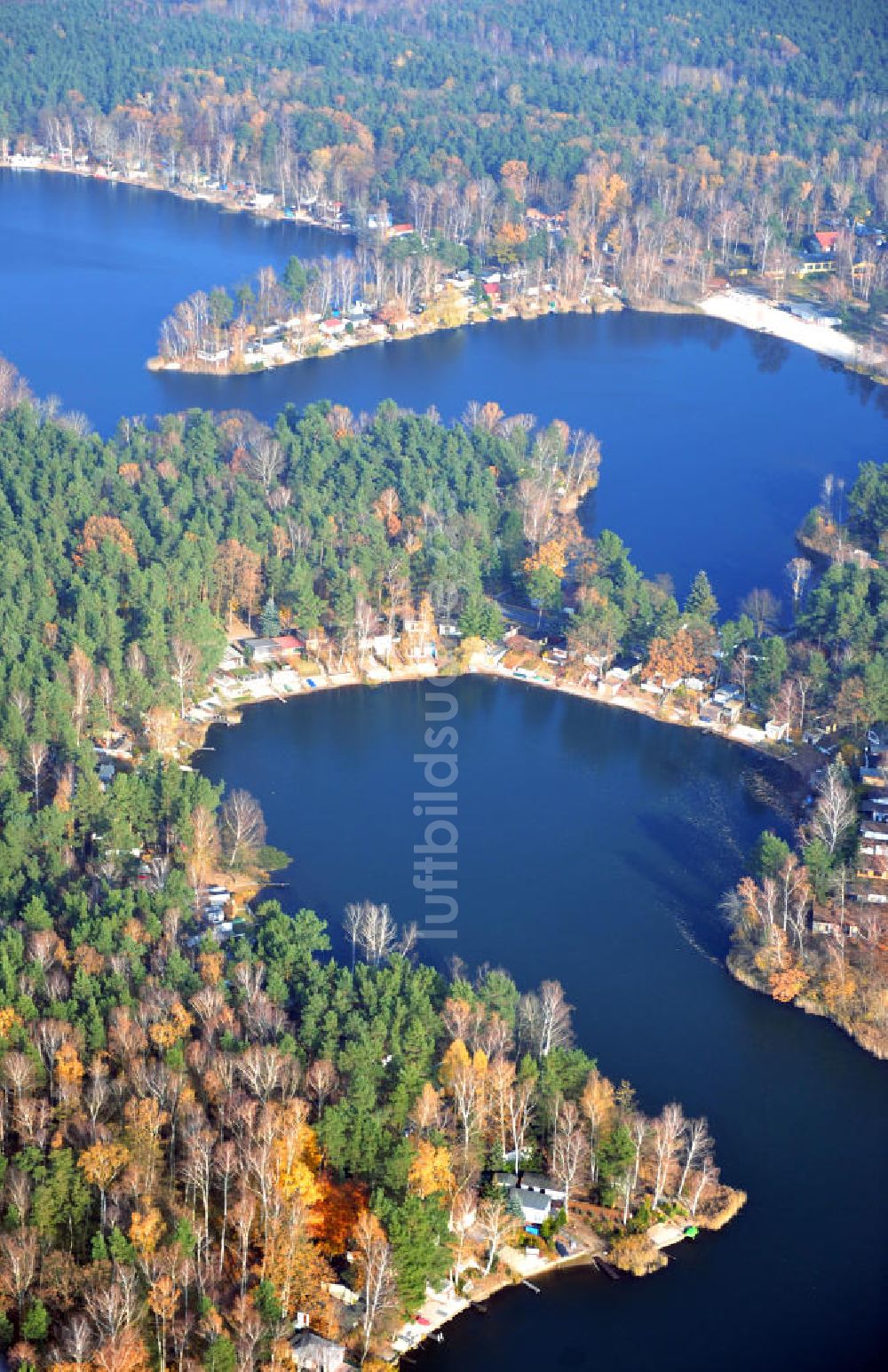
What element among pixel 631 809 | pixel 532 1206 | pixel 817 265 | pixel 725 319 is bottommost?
pixel 532 1206

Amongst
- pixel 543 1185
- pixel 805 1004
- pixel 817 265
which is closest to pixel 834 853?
pixel 805 1004

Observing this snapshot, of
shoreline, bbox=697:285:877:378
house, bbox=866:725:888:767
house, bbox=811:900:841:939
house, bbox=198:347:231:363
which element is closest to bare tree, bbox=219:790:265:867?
house, bbox=811:900:841:939

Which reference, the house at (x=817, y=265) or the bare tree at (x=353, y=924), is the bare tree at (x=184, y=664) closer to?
the bare tree at (x=353, y=924)

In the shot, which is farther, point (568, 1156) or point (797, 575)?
point (797, 575)

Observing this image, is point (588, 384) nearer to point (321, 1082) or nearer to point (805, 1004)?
point (805, 1004)

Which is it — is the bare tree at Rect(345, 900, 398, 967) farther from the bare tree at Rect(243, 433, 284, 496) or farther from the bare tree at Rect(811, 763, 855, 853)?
the bare tree at Rect(243, 433, 284, 496)

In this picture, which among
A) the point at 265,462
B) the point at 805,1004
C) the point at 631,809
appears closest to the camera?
the point at 805,1004
